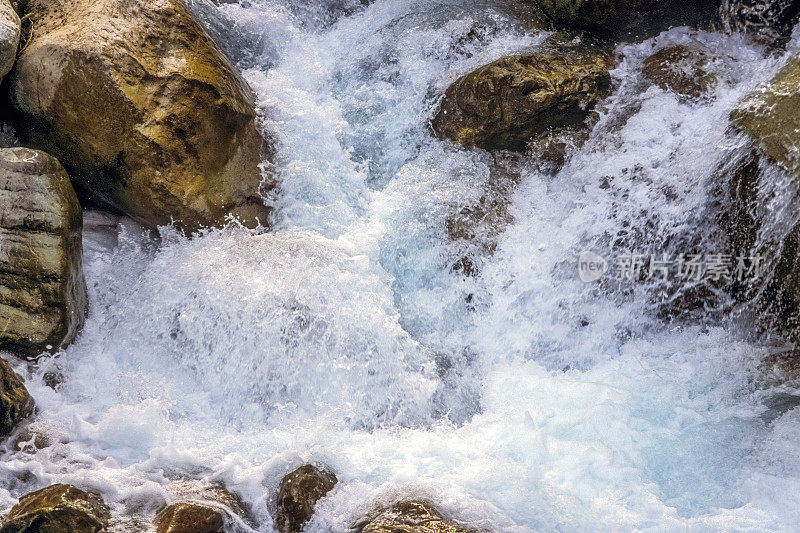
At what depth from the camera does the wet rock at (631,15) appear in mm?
5336

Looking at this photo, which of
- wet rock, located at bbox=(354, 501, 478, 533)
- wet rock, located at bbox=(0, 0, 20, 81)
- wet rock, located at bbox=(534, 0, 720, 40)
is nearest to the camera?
wet rock, located at bbox=(354, 501, 478, 533)

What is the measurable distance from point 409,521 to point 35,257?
279cm

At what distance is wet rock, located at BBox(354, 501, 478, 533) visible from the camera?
9.73ft

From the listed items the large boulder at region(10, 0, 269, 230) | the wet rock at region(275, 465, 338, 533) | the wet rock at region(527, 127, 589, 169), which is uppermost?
the wet rock at region(527, 127, 589, 169)

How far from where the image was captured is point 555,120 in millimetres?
4875

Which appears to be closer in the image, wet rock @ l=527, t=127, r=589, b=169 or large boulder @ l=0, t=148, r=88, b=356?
large boulder @ l=0, t=148, r=88, b=356

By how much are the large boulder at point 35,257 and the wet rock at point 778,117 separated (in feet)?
14.7

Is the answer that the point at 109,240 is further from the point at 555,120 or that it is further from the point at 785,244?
the point at 785,244

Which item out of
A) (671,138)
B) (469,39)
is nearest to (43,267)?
(469,39)

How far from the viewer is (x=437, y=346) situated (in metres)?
4.30

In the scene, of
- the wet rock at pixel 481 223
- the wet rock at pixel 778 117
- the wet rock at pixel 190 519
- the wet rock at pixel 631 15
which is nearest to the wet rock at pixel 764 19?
the wet rock at pixel 631 15

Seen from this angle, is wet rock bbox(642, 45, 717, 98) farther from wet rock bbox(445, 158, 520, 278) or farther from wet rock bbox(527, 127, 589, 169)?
wet rock bbox(445, 158, 520, 278)

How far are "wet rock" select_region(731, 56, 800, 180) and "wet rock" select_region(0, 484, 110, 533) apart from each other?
4276 mm

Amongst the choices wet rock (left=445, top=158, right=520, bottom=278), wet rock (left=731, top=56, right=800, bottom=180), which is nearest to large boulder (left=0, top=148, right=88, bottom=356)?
wet rock (left=445, top=158, right=520, bottom=278)
